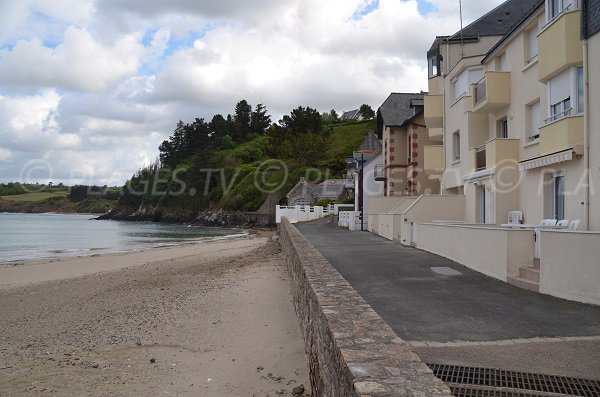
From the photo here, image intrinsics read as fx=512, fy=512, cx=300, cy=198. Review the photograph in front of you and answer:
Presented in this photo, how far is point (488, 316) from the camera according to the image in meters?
7.93

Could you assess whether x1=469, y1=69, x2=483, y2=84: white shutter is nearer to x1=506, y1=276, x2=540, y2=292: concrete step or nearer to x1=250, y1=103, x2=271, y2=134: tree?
x1=506, y1=276, x2=540, y2=292: concrete step

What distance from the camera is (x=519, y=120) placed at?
53.7 feet

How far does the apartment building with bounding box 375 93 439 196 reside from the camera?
29984mm

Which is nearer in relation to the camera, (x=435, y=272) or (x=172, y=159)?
(x=435, y=272)

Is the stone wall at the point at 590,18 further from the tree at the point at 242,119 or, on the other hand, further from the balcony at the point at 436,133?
the tree at the point at 242,119

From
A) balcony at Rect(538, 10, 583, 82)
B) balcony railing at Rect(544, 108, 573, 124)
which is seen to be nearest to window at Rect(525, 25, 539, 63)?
balcony at Rect(538, 10, 583, 82)

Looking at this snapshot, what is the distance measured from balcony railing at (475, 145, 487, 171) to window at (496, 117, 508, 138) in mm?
865

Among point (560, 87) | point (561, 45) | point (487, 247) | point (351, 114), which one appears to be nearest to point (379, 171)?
point (560, 87)

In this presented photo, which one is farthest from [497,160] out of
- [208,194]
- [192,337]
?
[208,194]

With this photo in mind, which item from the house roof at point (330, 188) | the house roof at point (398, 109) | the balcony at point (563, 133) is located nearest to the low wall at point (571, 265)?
the balcony at point (563, 133)

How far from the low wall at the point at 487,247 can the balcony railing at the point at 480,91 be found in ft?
17.2

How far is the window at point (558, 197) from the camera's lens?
13483mm

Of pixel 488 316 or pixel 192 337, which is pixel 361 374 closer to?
pixel 488 316

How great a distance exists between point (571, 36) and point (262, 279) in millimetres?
10583
